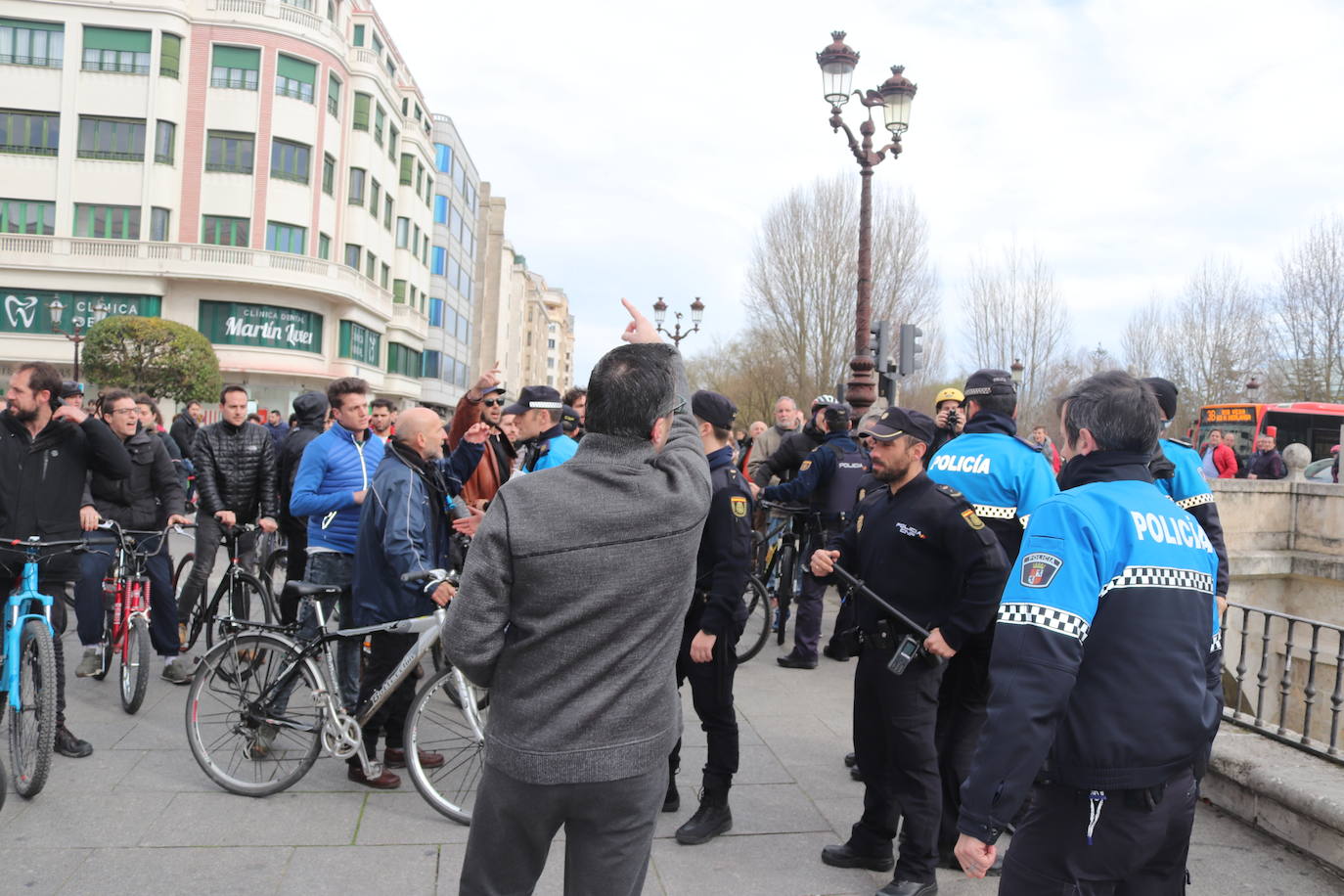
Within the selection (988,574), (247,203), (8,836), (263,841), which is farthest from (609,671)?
(247,203)

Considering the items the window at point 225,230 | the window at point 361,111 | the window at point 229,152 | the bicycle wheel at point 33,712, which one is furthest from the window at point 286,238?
the bicycle wheel at point 33,712

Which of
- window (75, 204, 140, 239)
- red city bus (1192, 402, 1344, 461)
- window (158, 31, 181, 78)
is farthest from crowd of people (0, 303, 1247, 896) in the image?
window (158, 31, 181, 78)

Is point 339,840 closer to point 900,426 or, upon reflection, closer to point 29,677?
point 29,677

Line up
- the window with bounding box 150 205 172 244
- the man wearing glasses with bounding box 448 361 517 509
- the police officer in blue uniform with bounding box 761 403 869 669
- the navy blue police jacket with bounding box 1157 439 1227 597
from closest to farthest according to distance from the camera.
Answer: the navy blue police jacket with bounding box 1157 439 1227 597 → the man wearing glasses with bounding box 448 361 517 509 → the police officer in blue uniform with bounding box 761 403 869 669 → the window with bounding box 150 205 172 244

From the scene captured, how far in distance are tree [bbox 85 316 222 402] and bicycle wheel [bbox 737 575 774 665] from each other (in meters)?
28.5

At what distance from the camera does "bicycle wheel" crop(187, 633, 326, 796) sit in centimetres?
466

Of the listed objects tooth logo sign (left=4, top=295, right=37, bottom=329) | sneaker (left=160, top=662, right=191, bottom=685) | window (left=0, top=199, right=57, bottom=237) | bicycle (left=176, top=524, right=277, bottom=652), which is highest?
window (left=0, top=199, right=57, bottom=237)

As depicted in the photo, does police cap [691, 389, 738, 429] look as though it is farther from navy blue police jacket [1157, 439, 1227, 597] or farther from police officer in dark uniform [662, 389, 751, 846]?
navy blue police jacket [1157, 439, 1227, 597]

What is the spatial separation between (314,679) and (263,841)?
0.73m

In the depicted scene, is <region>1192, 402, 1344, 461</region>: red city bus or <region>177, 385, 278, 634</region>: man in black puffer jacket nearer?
<region>177, 385, 278, 634</region>: man in black puffer jacket

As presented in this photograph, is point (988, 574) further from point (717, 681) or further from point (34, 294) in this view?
point (34, 294)

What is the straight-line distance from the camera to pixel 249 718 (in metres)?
4.76

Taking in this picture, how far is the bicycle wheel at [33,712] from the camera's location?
438 cm

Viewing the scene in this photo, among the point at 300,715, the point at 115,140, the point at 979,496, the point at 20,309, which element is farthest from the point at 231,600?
the point at 20,309
